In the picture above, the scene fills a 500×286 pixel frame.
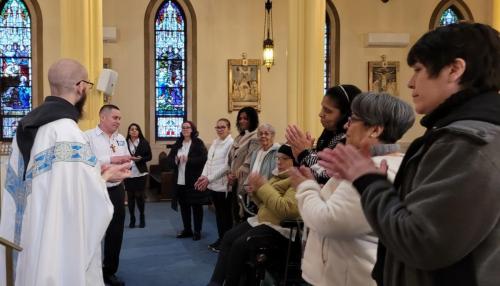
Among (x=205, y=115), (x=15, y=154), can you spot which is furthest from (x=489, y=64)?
(x=205, y=115)

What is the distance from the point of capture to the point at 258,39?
12094mm

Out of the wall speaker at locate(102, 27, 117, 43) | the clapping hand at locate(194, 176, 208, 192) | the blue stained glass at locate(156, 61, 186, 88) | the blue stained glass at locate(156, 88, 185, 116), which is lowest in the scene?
the clapping hand at locate(194, 176, 208, 192)

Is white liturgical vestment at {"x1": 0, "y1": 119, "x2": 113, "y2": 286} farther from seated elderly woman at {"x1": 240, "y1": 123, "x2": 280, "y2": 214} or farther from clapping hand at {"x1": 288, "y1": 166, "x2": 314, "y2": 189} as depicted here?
seated elderly woman at {"x1": 240, "y1": 123, "x2": 280, "y2": 214}

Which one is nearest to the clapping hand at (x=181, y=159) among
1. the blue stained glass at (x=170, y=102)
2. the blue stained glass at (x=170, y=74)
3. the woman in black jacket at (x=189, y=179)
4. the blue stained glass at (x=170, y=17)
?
the woman in black jacket at (x=189, y=179)

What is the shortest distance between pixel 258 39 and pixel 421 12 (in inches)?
168

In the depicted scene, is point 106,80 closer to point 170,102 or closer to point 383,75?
point 170,102

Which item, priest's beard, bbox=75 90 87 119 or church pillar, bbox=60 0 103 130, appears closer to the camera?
priest's beard, bbox=75 90 87 119

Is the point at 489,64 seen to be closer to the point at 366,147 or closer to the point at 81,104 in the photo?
the point at 366,147

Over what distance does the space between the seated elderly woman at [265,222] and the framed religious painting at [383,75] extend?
9.00 metres

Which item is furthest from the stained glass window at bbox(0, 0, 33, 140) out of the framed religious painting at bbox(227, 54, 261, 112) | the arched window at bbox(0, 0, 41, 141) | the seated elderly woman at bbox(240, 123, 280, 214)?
the seated elderly woman at bbox(240, 123, 280, 214)

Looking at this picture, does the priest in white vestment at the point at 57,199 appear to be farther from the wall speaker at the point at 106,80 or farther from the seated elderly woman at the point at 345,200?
the wall speaker at the point at 106,80

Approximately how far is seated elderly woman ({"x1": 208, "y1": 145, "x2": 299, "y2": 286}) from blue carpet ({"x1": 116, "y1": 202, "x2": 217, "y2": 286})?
1.00 meters

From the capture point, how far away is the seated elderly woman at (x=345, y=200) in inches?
82.7

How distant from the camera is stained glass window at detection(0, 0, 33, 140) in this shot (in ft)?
37.6
